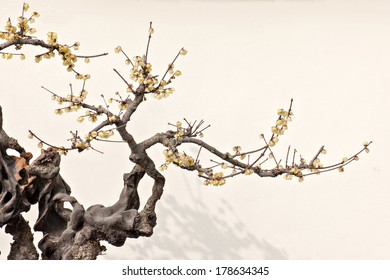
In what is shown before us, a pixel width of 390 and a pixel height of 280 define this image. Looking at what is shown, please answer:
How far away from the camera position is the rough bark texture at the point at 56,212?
2.31m

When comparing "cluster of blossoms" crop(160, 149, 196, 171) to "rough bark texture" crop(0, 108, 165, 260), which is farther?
"rough bark texture" crop(0, 108, 165, 260)

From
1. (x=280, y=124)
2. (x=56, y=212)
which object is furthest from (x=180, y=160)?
(x=56, y=212)

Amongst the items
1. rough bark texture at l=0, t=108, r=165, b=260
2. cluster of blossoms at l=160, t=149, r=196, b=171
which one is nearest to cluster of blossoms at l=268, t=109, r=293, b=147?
cluster of blossoms at l=160, t=149, r=196, b=171

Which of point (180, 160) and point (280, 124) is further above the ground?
point (280, 124)

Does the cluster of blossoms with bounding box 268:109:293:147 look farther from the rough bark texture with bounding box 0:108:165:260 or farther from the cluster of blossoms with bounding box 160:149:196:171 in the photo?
the rough bark texture with bounding box 0:108:165:260

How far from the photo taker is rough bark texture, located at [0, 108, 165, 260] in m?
2.31

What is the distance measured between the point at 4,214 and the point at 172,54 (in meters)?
1.14

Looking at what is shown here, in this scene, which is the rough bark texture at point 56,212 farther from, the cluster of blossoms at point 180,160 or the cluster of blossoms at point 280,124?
the cluster of blossoms at point 280,124

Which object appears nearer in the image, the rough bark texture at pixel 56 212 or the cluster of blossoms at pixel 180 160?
the cluster of blossoms at pixel 180 160

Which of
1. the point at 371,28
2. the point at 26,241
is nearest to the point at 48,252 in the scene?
the point at 26,241

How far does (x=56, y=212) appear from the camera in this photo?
241 centimetres

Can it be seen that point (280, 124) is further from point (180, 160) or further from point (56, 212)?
point (56, 212)

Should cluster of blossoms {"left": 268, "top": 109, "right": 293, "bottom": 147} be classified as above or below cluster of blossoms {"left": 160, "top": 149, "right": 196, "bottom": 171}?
above

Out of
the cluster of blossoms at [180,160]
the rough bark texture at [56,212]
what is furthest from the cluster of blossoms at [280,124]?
the rough bark texture at [56,212]
